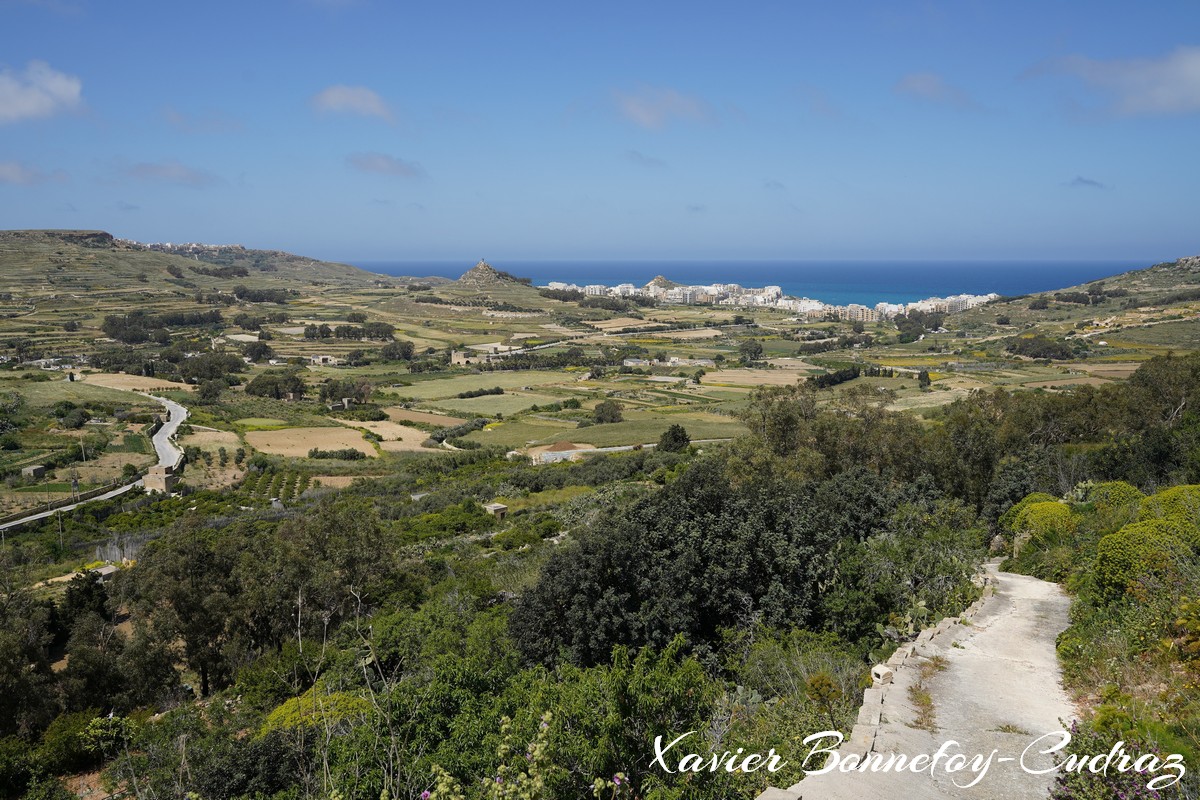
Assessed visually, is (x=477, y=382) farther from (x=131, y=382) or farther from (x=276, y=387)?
(x=131, y=382)

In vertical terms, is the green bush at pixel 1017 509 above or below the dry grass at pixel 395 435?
above

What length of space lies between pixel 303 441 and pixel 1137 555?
168 feet

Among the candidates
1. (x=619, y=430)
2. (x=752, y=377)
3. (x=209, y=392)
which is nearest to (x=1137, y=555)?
(x=619, y=430)

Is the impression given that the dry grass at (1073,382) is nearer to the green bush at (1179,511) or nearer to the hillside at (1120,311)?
the hillside at (1120,311)

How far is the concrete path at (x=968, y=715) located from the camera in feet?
22.5

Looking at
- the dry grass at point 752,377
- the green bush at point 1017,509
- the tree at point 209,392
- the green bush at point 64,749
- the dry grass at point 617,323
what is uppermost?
the dry grass at point 617,323

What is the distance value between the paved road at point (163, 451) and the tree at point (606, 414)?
29.3 meters

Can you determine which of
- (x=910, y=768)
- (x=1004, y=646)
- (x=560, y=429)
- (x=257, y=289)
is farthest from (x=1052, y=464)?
(x=257, y=289)

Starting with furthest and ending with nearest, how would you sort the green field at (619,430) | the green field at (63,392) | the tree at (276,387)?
the tree at (276,387) < the green field at (63,392) < the green field at (619,430)

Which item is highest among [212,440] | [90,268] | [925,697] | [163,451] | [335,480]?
[90,268]

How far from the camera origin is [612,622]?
12500 millimetres
